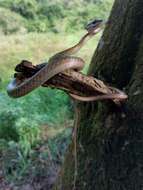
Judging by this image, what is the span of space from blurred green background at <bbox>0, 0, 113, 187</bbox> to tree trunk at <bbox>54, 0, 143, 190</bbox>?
2.02 metres

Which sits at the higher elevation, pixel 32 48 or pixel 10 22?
pixel 10 22

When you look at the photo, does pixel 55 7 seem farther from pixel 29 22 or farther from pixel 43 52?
pixel 43 52

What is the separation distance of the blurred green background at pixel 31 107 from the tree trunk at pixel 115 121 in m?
2.02

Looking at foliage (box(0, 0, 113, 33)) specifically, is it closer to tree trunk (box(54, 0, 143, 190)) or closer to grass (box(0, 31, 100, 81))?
grass (box(0, 31, 100, 81))

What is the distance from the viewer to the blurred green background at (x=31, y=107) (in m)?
5.02

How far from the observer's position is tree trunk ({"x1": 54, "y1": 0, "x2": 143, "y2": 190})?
8.37ft

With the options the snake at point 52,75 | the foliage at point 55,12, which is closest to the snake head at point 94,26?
the snake at point 52,75

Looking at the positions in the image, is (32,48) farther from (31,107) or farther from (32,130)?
(32,130)

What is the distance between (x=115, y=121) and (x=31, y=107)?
4.06 meters

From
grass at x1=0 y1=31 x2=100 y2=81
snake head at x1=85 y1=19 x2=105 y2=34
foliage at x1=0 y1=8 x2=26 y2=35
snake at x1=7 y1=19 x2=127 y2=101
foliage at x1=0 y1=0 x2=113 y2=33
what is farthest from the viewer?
foliage at x1=0 y1=0 x2=113 y2=33

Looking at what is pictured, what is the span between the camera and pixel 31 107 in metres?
6.58

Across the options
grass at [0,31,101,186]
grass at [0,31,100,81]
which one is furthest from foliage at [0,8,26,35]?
grass at [0,31,101,186]

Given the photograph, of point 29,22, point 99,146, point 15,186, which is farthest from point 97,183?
point 29,22

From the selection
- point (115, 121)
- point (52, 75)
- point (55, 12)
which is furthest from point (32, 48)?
point (52, 75)
